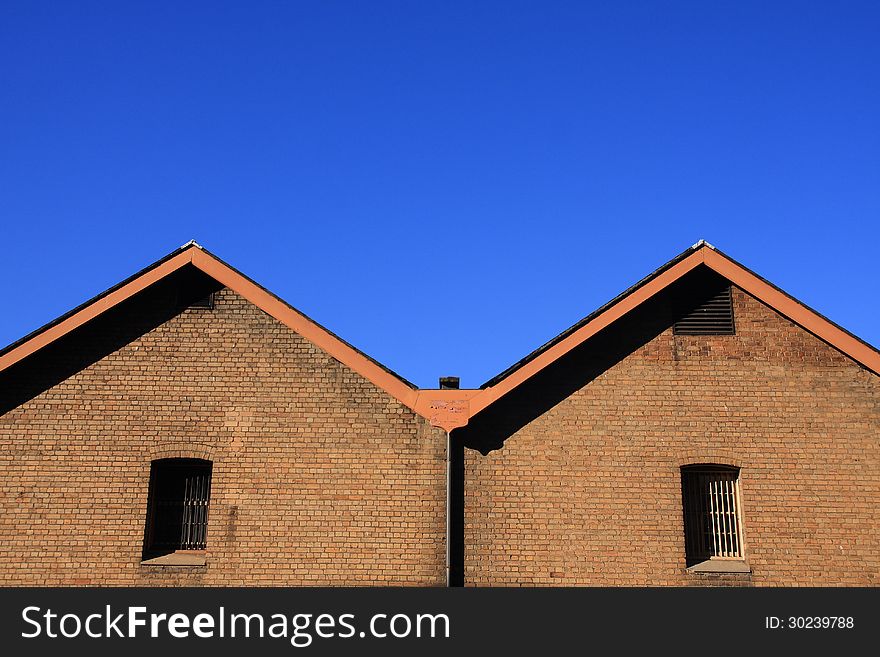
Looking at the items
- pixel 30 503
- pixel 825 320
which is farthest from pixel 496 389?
pixel 30 503

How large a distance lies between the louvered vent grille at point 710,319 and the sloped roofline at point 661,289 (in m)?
0.39

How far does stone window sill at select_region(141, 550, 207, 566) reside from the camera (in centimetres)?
1228

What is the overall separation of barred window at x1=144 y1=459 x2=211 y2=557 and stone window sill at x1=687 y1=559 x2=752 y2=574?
289 inches

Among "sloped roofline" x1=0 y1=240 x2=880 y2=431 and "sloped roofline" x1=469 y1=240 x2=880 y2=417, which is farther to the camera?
"sloped roofline" x1=469 y1=240 x2=880 y2=417

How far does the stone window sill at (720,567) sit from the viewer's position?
1237 cm

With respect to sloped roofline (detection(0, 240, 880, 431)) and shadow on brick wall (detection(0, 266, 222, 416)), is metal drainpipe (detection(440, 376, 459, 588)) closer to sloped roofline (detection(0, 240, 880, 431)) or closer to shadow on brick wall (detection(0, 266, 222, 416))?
sloped roofline (detection(0, 240, 880, 431))

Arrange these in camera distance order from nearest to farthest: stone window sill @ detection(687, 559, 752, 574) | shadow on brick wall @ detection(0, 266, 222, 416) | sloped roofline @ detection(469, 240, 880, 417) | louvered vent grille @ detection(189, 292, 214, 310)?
stone window sill @ detection(687, 559, 752, 574), sloped roofline @ detection(469, 240, 880, 417), shadow on brick wall @ detection(0, 266, 222, 416), louvered vent grille @ detection(189, 292, 214, 310)

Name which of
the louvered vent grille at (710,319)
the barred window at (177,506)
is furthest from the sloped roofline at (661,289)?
the barred window at (177,506)

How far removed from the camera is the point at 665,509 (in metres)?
12.6

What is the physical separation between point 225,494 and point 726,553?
7582 mm
